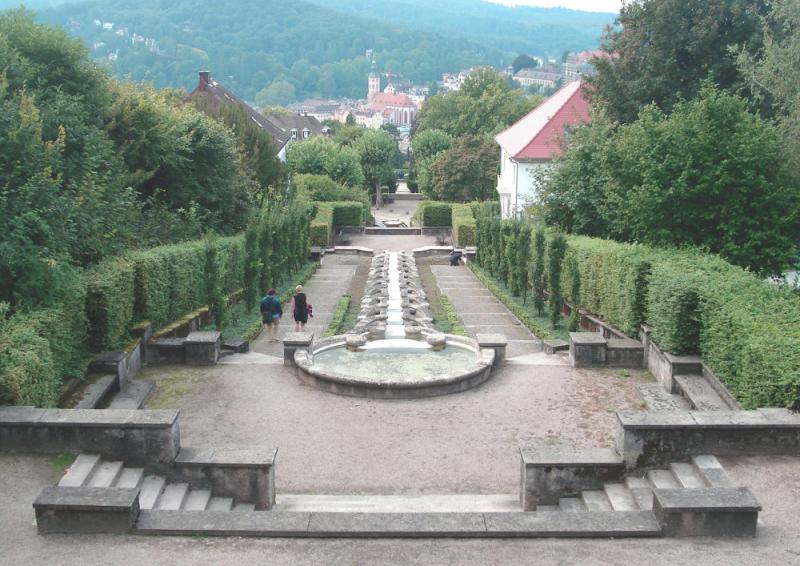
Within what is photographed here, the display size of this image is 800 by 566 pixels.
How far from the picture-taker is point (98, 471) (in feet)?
30.9

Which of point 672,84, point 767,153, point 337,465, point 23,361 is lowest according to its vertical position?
point 337,465

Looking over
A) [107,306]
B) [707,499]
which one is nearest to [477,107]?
[107,306]

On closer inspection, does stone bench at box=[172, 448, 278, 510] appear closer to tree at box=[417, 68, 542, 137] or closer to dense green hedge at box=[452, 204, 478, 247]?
dense green hedge at box=[452, 204, 478, 247]

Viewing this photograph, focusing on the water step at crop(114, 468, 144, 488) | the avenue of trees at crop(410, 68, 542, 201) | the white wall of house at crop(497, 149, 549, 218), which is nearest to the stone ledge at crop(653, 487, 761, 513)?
the water step at crop(114, 468, 144, 488)

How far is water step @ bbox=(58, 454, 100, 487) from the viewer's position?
8938mm

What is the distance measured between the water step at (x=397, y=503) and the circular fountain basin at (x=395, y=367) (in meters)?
4.00

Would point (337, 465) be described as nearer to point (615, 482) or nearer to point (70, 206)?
point (615, 482)

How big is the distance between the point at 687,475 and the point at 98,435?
7.03 meters

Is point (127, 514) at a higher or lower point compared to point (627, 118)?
lower

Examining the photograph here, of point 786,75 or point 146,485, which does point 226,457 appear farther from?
point 786,75

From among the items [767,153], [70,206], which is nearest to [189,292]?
[70,206]

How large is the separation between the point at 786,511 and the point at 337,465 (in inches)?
224

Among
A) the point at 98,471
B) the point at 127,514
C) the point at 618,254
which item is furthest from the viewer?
the point at 618,254

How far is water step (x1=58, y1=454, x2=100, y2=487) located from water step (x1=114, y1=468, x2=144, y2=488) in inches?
12.8
